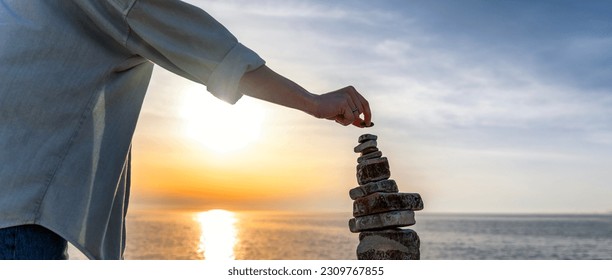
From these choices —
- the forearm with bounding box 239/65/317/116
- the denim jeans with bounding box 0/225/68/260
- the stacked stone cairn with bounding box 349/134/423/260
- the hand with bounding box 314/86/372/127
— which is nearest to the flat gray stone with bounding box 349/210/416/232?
the stacked stone cairn with bounding box 349/134/423/260

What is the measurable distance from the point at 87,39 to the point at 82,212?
403 millimetres

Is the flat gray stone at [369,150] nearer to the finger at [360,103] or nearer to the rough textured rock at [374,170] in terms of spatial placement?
the rough textured rock at [374,170]

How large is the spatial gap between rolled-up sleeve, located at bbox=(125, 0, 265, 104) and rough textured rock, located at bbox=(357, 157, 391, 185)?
12.7 ft

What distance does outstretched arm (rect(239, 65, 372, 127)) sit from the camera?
1563 millimetres

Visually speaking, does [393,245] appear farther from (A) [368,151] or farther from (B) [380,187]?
(A) [368,151]

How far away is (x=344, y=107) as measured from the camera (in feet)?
5.54

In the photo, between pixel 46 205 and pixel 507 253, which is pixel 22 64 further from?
pixel 507 253

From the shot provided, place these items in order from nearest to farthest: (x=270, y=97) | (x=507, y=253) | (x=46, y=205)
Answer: (x=46, y=205), (x=270, y=97), (x=507, y=253)

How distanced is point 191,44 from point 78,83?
27 centimetres

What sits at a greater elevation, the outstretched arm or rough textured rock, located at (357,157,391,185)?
rough textured rock, located at (357,157,391,185)

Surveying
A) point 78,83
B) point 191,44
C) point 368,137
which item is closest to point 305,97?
point 191,44

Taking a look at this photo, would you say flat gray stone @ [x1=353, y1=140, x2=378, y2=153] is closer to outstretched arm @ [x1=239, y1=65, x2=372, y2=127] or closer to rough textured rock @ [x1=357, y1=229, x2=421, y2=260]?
rough textured rock @ [x1=357, y1=229, x2=421, y2=260]
